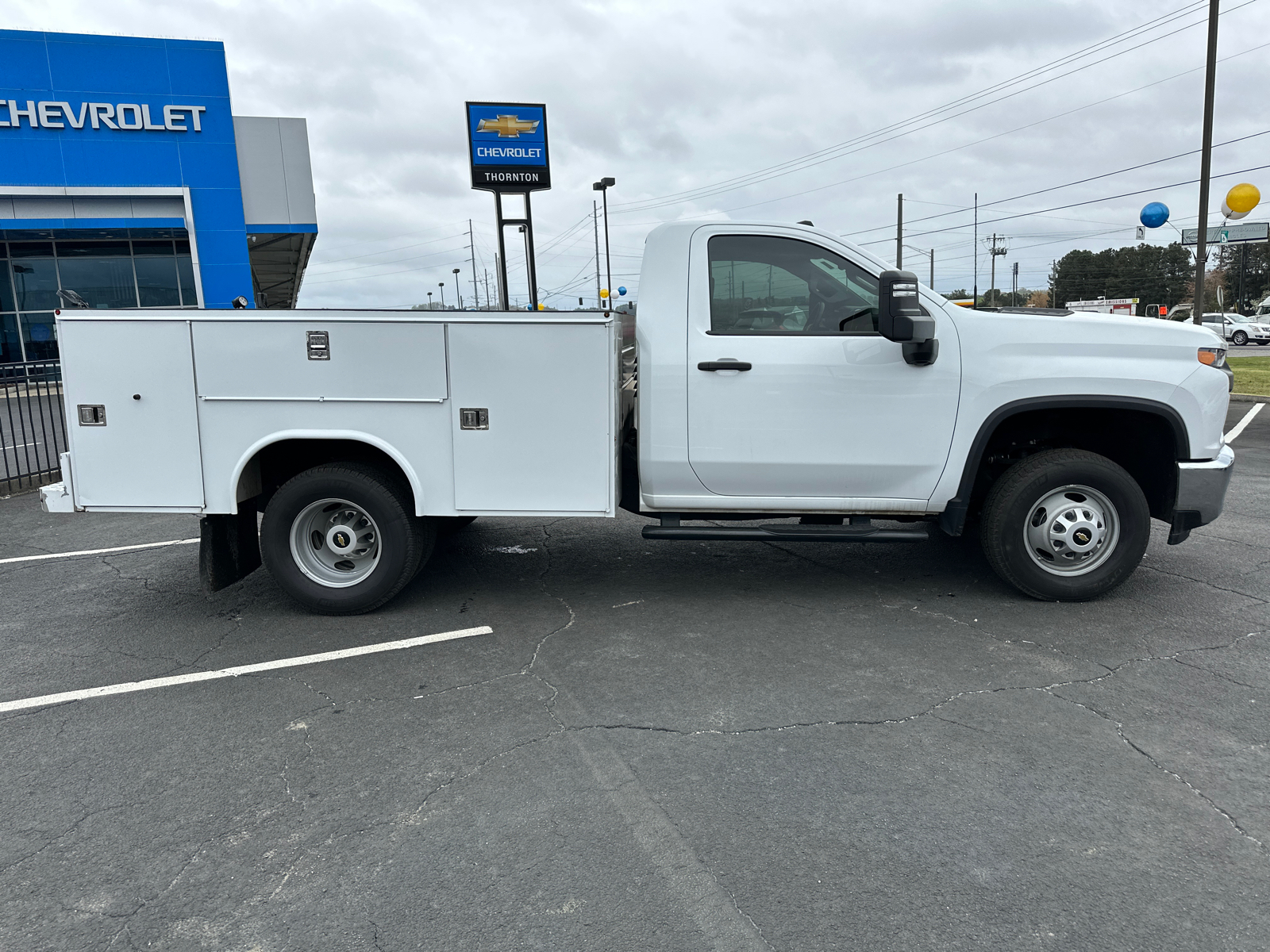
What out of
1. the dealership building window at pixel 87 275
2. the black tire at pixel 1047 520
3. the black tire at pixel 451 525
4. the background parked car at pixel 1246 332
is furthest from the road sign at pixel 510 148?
the background parked car at pixel 1246 332

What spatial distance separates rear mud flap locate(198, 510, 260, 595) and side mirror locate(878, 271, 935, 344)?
3.89 m

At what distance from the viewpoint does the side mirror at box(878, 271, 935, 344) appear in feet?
15.0

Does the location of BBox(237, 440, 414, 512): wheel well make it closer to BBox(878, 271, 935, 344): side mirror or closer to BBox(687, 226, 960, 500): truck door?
BBox(687, 226, 960, 500): truck door

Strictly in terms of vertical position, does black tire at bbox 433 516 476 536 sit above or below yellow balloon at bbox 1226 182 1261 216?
below

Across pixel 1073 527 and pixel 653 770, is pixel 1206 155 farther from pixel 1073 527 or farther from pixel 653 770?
pixel 653 770

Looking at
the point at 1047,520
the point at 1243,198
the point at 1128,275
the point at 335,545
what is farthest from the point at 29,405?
the point at 1128,275

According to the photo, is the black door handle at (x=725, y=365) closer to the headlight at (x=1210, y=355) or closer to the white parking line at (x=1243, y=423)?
the headlight at (x=1210, y=355)

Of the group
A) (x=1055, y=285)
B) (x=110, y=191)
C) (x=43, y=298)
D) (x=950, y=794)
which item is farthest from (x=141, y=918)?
(x=1055, y=285)

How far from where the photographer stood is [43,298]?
2759cm

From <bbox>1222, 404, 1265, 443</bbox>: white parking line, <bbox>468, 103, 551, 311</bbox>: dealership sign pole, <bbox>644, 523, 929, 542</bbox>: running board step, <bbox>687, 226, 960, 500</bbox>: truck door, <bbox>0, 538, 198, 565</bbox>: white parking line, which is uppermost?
<bbox>468, 103, 551, 311</bbox>: dealership sign pole

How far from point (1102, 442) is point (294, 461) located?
501cm

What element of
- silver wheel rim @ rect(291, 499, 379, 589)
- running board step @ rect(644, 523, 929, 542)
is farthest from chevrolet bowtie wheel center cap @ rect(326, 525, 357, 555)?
running board step @ rect(644, 523, 929, 542)

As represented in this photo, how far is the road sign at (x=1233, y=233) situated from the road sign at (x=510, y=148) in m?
15.2

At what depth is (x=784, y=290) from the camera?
5.00m
